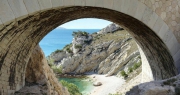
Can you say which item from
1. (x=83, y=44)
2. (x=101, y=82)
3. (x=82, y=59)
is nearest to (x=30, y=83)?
(x=101, y=82)

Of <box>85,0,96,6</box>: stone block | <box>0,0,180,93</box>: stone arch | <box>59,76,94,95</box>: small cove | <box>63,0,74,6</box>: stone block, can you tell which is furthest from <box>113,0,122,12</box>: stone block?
<box>59,76,94,95</box>: small cove

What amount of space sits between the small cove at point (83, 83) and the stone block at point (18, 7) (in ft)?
80.9

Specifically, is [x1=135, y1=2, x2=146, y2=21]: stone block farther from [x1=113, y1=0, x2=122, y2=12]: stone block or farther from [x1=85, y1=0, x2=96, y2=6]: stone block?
[x1=85, y1=0, x2=96, y2=6]: stone block

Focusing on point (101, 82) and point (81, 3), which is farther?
point (101, 82)

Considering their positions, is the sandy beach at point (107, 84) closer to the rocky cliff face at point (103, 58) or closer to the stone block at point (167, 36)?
the rocky cliff face at point (103, 58)

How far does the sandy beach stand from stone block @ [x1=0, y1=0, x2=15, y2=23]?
74.3ft

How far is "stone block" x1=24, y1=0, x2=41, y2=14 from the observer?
4.02 meters

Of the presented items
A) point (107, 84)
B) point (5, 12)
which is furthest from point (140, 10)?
point (107, 84)

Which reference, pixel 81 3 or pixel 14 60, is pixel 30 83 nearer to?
pixel 14 60

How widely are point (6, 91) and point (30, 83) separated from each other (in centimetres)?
220

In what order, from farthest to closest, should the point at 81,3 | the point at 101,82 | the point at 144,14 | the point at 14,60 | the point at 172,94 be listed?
the point at 101,82 < the point at 14,60 < the point at 144,14 < the point at 81,3 < the point at 172,94

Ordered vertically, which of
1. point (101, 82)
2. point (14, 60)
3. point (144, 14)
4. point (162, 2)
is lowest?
point (101, 82)

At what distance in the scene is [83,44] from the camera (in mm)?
46938

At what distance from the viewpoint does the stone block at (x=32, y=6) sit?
4023 millimetres
